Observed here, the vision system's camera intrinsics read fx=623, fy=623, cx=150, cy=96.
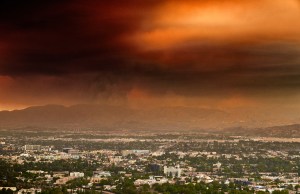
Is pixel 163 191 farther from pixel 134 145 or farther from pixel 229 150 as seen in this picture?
pixel 134 145

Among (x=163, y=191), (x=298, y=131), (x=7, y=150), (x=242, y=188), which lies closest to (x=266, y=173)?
(x=242, y=188)

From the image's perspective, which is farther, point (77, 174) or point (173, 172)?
point (173, 172)

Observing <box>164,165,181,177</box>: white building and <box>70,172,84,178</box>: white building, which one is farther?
<box>164,165,181,177</box>: white building

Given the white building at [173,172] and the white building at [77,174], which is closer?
the white building at [77,174]

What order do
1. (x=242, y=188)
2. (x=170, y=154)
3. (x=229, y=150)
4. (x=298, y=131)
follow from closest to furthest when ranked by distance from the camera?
(x=242, y=188) < (x=170, y=154) < (x=229, y=150) < (x=298, y=131)

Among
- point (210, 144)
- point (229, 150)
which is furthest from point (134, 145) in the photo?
point (229, 150)

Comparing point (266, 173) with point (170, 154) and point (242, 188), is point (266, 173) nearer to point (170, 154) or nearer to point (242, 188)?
point (242, 188)

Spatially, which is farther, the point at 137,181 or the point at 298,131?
the point at 298,131

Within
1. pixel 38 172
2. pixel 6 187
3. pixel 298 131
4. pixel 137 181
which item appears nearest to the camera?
pixel 6 187

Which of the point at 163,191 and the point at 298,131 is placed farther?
the point at 298,131
